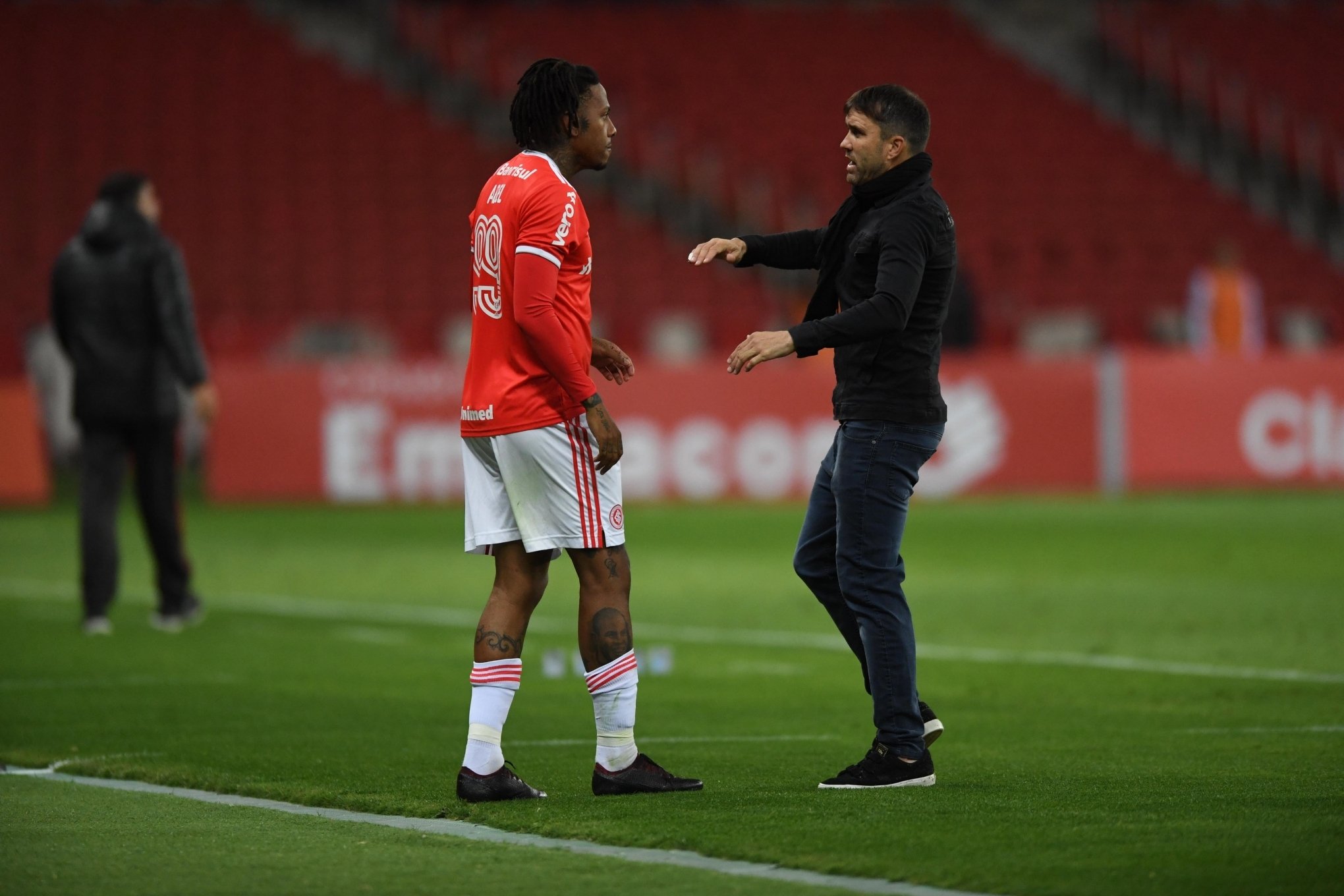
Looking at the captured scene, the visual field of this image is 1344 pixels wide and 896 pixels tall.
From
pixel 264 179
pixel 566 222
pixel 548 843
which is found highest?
pixel 264 179

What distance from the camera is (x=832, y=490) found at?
21.7 ft

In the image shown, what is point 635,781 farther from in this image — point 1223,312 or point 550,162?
point 1223,312

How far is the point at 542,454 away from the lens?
6.34 m

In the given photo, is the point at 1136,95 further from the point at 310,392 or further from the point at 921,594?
the point at 921,594

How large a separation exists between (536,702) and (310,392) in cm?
1248

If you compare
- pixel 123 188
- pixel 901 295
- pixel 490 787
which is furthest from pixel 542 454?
pixel 123 188

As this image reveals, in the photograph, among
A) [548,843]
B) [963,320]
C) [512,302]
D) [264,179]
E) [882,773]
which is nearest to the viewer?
[548,843]

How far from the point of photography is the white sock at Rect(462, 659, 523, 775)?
631 centimetres

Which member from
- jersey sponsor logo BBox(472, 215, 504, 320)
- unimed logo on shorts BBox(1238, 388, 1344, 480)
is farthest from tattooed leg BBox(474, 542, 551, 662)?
unimed logo on shorts BBox(1238, 388, 1344, 480)

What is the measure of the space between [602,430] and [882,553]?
3.12ft

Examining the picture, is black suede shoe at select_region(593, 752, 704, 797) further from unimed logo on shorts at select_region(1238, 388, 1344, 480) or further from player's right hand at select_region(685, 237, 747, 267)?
unimed logo on shorts at select_region(1238, 388, 1344, 480)

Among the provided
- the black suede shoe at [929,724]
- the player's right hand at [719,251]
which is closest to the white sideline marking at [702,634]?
the black suede shoe at [929,724]

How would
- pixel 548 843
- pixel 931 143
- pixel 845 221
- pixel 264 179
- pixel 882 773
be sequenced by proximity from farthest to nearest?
pixel 931 143
pixel 264 179
pixel 845 221
pixel 882 773
pixel 548 843

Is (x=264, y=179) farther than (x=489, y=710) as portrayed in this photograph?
Yes
